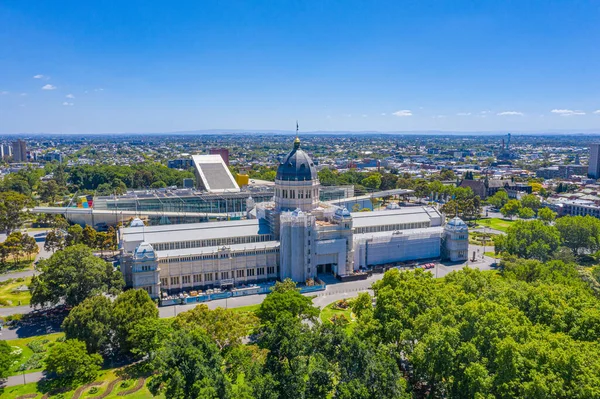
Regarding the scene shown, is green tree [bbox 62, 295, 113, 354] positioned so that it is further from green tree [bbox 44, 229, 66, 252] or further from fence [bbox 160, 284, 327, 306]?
green tree [bbox 44, 229, 66, 252]

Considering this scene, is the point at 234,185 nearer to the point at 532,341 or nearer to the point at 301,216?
the point at 301,216

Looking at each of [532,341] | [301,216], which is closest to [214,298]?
[301,216]

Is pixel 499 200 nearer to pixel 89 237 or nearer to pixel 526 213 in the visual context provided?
pixel 526 213

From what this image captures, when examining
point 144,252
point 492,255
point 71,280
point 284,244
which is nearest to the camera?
point 71,280

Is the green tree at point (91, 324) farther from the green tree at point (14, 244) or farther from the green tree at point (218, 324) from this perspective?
the green tree at point (14, 244)

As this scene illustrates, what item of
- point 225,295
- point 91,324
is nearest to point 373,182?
point 225,295

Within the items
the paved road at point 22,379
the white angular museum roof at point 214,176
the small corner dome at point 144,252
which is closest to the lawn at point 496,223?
the white angular museum roof at point 214,176
